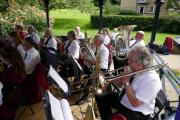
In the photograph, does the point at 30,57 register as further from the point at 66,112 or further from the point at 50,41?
the point at 50,41

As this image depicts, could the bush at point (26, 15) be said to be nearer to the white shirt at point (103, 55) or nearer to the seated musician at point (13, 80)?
the white shirt at point (103, 55)

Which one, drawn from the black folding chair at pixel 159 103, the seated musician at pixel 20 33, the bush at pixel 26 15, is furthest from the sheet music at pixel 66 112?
the bush at pixel 26 15

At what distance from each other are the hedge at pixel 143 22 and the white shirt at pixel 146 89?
2319 cm

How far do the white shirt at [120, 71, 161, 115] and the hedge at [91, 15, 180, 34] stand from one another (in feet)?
76.1

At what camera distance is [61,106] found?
8.77ft

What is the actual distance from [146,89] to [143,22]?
80.7 ft

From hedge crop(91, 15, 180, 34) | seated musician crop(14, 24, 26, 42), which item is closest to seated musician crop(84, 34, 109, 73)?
seated musician crop(14, 24, 26, 42)

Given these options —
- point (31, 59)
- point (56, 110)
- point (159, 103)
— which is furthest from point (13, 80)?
point (159, 103)

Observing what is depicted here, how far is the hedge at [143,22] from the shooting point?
25406 mm

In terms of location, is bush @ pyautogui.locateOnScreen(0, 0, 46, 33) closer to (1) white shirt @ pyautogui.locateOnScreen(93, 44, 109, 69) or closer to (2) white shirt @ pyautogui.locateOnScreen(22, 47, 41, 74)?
(1) white shirt @ pyautogui.locateOnScreen(93, 44, 109, 69)

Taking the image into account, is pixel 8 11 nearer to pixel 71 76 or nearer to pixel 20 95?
pixel 71 76

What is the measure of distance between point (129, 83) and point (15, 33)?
10.8ft

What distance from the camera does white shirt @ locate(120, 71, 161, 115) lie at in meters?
3.10

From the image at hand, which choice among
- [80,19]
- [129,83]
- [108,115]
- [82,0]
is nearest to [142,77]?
[129,83]
